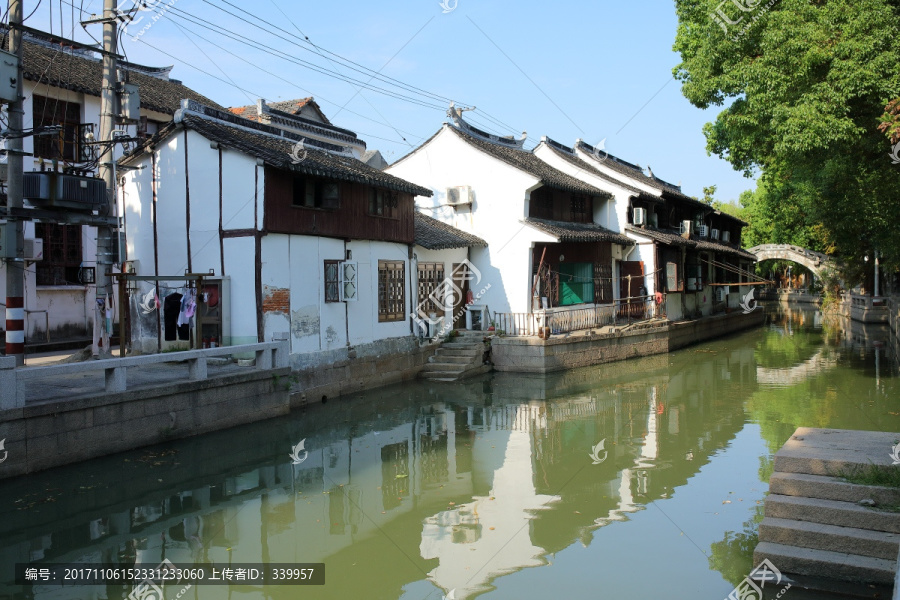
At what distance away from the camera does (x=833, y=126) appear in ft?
43.9

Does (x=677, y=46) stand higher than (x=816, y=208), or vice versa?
(x=677, y=46)

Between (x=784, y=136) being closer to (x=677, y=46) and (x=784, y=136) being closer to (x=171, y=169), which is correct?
(x=677, y=46)

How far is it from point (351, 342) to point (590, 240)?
9859mm

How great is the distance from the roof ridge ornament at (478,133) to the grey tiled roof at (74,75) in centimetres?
874

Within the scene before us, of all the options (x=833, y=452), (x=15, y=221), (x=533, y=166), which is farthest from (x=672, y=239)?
(x=15, y=221)

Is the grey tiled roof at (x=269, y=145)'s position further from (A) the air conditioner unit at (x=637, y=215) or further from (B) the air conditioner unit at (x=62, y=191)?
(A) the air conditioner unit at (x=637, y=215)

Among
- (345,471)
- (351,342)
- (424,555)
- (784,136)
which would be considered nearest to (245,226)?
(351,342)

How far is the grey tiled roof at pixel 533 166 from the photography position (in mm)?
22250

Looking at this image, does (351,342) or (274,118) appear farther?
(274,118)

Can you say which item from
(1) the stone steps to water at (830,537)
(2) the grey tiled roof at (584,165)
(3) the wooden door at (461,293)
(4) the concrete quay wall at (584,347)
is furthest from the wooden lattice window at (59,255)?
(2) the grey tiled roof at (584,165)

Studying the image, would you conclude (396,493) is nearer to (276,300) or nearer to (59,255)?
(276,300)

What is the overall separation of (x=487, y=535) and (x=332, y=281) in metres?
9.27

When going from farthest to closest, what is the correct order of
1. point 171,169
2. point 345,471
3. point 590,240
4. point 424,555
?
point 590,240, point 171,169, point 345,471, point 424,555

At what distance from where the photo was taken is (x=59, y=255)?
57.6ft
